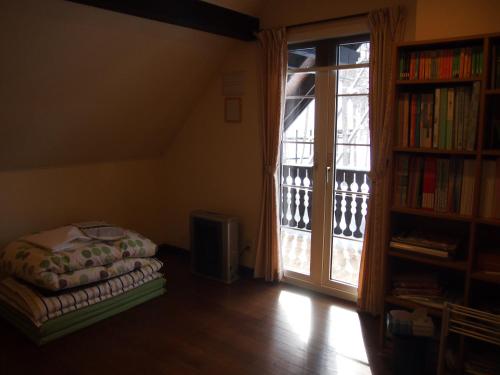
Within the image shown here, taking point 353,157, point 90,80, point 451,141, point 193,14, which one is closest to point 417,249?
point 451,141

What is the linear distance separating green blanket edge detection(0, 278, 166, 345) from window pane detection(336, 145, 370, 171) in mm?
1808

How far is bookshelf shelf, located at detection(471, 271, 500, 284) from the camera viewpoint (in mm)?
2213

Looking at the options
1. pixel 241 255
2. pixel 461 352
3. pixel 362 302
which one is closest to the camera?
pixel 461 352

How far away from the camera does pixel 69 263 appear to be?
9.72 feet

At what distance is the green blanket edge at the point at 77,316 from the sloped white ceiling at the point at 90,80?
118 cm

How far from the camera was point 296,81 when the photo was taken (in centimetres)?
348

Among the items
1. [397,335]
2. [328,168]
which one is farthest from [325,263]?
[397,335]

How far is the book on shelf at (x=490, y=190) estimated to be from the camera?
7.22 ft

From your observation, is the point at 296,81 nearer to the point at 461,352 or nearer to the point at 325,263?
the point at 325,263

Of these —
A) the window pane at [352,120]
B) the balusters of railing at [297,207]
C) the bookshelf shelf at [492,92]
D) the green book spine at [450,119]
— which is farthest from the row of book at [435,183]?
the balusters of railing at [297,207]

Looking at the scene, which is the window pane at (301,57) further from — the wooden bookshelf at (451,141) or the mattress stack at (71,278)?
the mattress stack at (71,278)

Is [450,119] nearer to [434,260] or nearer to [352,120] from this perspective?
[434,260]

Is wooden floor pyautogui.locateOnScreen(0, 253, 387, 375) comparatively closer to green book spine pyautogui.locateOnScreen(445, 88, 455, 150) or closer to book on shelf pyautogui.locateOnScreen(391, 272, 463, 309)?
book on shelf pyautogui.locateOnScreen(391, 272, 463, 309)

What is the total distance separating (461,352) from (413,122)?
130cm
